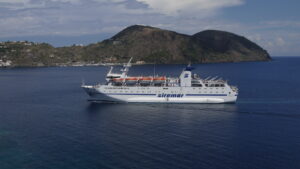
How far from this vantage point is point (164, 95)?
243 feet

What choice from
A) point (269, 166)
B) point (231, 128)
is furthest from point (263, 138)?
point (269, 166)

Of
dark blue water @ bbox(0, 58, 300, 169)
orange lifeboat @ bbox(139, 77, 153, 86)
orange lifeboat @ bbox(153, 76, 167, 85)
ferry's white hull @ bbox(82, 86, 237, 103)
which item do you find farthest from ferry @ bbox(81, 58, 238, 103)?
dark blue water @ bbox(0, 58, 300, 169)

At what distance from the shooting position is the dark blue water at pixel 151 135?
123ft

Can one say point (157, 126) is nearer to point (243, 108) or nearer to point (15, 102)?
point (243, 108)

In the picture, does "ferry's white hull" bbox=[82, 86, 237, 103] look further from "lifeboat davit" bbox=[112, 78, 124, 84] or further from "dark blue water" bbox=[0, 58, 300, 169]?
"dark blue water" bbox=[0, 58, 300, 169]

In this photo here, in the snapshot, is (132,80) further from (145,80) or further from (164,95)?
(164,95)

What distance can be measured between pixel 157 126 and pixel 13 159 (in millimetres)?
22988

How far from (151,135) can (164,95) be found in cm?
2718

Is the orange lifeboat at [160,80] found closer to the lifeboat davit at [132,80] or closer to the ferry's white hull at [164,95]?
the ferry's white hull at [164,95]

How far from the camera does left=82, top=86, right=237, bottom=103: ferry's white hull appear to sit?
73625 mm

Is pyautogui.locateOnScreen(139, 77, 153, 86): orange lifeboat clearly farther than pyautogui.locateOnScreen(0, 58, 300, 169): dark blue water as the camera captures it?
Yes

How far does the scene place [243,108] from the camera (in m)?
68.5

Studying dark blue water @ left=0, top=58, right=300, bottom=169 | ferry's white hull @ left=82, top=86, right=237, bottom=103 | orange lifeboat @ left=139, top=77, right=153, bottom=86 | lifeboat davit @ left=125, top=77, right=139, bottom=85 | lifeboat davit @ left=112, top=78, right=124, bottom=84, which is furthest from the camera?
lifeboat davit @ left=125, top=77, right=139, bottom=85

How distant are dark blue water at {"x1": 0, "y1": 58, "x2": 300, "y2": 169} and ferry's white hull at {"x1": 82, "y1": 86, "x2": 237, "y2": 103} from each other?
2.26 metres
